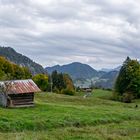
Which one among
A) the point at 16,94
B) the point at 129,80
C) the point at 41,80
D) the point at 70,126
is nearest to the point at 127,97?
the point at 129,80

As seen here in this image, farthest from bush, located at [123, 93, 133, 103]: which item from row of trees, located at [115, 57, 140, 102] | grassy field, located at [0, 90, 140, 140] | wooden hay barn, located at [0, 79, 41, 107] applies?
grassy field, located at [0, 90, 140, 140]

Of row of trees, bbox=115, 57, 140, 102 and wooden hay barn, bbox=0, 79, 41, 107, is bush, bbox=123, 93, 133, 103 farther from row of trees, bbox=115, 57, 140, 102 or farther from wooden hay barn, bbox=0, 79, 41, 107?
wooden hay barn, bbox=0, 79, 41, 107

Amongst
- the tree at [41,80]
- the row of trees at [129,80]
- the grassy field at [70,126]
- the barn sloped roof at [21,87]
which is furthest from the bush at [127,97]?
the grassy field at [70,126]

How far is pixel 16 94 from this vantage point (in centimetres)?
5497

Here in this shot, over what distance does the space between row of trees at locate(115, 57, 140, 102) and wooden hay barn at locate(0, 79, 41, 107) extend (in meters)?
42.3

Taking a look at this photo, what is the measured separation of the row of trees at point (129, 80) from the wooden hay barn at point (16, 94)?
42.3 metres

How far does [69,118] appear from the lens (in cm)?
4300

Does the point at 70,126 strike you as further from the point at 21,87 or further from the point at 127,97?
the point at 127,97

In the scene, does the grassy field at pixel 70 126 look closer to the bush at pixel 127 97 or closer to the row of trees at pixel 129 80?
the bush at pixel 127 97

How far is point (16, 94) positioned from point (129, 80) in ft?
160

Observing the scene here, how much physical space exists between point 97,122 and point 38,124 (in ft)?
25.9

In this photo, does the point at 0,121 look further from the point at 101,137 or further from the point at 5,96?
the point at 5,96

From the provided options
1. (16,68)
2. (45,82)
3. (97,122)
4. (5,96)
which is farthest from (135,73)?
(97,122)

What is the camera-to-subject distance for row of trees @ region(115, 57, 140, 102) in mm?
96438
